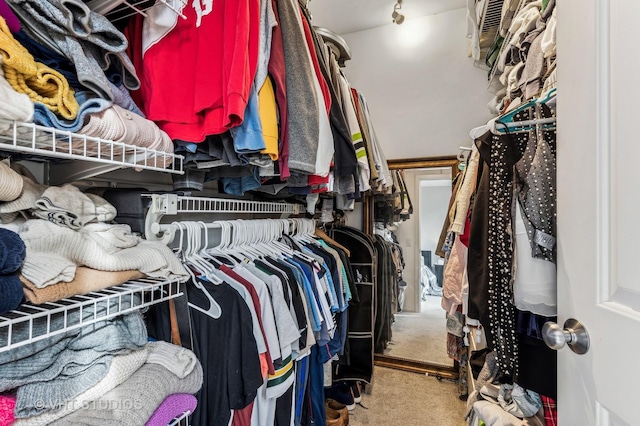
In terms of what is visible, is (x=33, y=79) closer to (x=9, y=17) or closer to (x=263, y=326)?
(x=9, y=17)

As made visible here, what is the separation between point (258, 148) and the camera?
2.41 ft

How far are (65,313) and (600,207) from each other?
3.08ft

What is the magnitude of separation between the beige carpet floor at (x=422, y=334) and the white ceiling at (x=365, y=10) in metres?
2.25

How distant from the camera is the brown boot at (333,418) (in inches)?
64.3

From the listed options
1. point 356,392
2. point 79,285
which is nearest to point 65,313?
point 79,285

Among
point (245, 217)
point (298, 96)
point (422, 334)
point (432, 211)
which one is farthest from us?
point (422, 334)

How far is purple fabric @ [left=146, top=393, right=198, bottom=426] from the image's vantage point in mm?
578

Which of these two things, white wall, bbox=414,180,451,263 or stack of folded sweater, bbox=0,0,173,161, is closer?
stack of folded sweater, bbox=0,0,173,161

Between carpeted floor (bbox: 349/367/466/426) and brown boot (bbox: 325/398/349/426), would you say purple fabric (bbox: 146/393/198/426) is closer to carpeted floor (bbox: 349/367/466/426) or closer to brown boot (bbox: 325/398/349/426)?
brown boot (bbox: 325/398/349/426)

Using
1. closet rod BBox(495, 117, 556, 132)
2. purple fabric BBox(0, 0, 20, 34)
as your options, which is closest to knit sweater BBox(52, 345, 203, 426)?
purple fabric BBox(0, 0, 20, 34)

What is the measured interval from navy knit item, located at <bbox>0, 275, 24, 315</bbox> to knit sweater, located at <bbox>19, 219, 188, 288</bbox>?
2 cm

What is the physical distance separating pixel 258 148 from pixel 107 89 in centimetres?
31

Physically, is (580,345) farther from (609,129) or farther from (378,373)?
(378,373)

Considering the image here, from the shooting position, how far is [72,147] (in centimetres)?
56
